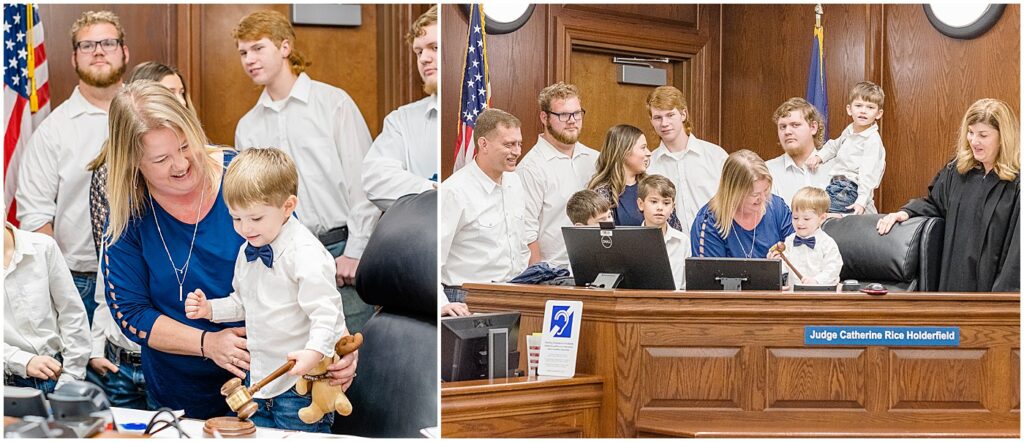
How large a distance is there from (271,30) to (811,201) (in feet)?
9.47

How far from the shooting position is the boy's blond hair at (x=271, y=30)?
3.58 meters

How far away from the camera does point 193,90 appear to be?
353 cm

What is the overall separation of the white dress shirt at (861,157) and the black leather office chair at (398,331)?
9.28 ft

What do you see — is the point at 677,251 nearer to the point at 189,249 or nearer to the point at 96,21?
the point at 189,249

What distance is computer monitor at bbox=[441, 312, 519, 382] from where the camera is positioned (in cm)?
423

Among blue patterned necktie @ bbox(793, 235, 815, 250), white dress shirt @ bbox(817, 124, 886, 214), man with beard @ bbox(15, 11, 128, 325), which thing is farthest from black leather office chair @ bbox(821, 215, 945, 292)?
man with beard @ bbox(15, 11, 128, 325)

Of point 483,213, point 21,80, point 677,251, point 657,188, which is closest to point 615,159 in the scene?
point 657,188

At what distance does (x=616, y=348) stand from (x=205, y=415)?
155cm

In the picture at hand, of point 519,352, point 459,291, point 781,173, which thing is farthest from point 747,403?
point 781,173

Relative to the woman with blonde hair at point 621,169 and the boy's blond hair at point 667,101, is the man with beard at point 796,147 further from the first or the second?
the woman with blonde hair at point 621,169

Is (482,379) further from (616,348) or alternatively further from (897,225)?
(897,225)

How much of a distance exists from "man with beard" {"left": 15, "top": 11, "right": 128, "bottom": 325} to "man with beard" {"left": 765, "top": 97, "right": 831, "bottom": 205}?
3272mm

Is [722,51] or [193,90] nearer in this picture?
[193,90]

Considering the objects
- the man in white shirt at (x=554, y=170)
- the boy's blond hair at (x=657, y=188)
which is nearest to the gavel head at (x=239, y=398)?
the man in white shirt at (x=554, y=170)
